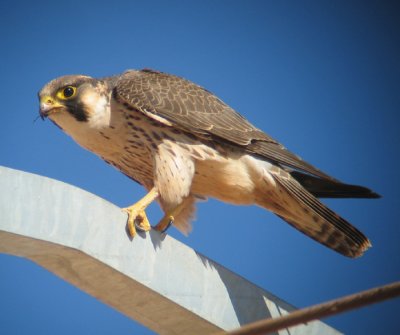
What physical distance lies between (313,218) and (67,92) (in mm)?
1534

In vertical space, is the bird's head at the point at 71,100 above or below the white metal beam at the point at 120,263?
above

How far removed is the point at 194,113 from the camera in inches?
146

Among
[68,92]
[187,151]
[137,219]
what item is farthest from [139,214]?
[68,92]

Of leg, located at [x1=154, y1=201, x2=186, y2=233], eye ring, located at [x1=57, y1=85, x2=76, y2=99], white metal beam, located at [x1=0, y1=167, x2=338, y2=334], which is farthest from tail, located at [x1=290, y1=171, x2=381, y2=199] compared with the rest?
eye ring, located at [x1=57, y1=85, x2=76, y2=99]

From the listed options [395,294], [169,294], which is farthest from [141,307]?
[395,294]

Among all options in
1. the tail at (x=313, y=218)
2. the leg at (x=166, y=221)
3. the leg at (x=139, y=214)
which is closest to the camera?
the leg at (x=139, y=214)

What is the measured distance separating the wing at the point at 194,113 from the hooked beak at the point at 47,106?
1.09 feet

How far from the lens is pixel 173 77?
409 centimetres

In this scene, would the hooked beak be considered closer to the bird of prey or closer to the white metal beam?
the bird of prey

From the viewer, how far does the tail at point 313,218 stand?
11.5 feet

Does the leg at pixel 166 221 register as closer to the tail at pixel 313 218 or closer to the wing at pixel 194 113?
the wing at pixel 194 113

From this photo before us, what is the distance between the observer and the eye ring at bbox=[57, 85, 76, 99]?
366cm

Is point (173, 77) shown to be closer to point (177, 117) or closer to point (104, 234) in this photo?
point (177, 117)

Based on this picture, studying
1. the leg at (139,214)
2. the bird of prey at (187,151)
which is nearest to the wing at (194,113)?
the bird of prey at (187,151)
